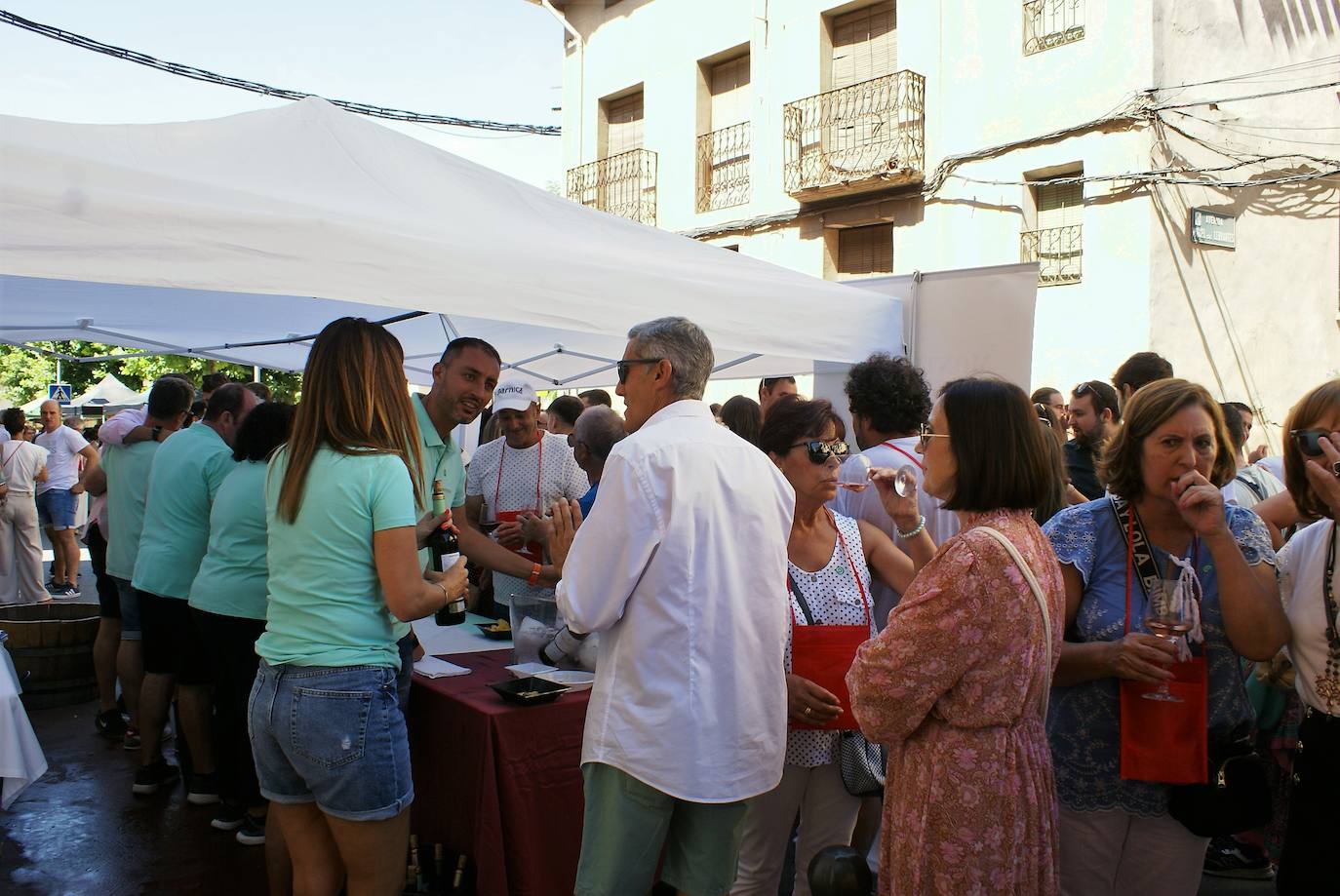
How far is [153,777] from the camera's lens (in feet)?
15.6

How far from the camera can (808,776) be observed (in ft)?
9.45

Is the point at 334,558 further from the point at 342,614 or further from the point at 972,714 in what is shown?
the point at 972,714

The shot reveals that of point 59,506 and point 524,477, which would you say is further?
point 59,506

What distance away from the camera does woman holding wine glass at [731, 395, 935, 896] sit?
9.00 ft

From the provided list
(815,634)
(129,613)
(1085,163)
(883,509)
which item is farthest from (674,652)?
(1085,163)

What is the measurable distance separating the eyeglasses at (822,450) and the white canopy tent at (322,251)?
1.19m

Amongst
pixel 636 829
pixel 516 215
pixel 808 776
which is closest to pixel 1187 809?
pixel 808 776

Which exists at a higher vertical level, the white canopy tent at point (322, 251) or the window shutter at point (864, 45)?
the window shutter at point (864, 45)

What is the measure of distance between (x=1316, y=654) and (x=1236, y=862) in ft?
8.12

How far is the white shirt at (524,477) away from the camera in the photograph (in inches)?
205

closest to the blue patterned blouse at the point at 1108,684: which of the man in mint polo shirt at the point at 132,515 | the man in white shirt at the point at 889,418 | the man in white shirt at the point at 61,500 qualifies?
the man in white shirt at the point at 889,418

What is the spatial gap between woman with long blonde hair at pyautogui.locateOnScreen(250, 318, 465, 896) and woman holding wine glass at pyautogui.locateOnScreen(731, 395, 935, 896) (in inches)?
38.6

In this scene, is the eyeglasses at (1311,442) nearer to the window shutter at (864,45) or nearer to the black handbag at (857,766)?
the black handbag at (857,766)

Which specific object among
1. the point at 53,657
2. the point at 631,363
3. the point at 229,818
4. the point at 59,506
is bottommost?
the point at 229,818
